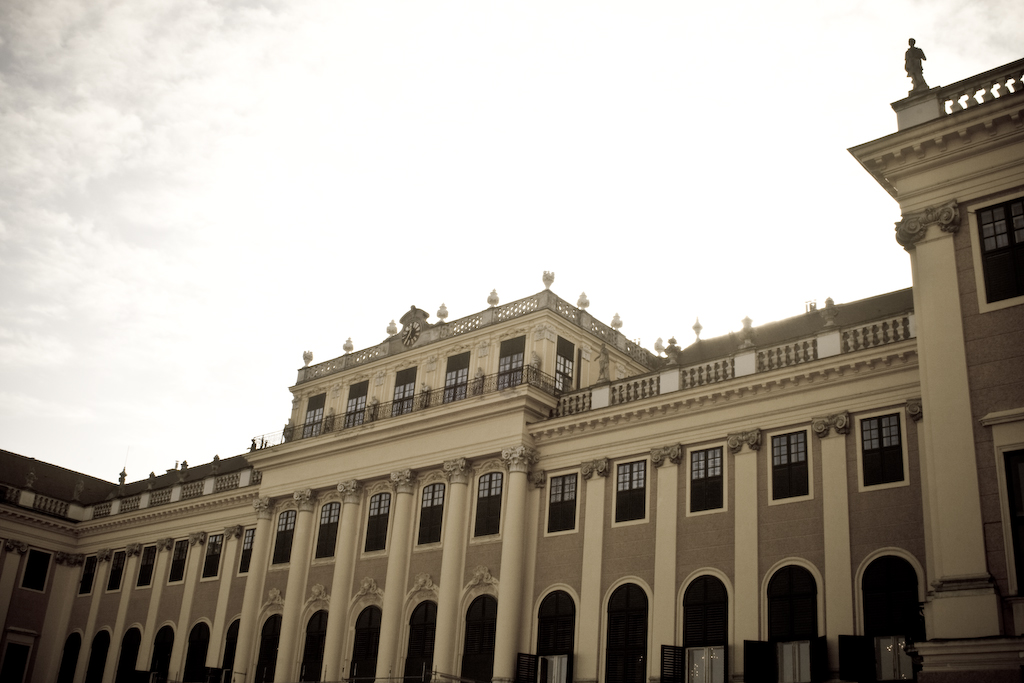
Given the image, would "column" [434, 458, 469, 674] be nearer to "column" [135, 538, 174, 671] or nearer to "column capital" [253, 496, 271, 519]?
"column capital" [253, 496, 271, 519]

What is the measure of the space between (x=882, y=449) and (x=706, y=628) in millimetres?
7433

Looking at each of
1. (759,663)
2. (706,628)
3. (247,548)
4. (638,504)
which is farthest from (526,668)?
(247,548)

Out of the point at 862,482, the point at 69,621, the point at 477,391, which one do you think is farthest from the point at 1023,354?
the point at 69,621

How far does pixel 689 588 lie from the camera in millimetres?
31016

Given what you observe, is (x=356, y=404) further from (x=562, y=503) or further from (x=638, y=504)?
(x=638, y=504)

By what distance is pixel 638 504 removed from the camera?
33.4 metres

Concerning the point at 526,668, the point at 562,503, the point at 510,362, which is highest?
the point at 510,362

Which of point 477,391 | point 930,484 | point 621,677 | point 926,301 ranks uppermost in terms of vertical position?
point 477,391

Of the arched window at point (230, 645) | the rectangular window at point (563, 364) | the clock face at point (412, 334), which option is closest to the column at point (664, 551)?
the rectangular window at point (563, 364)

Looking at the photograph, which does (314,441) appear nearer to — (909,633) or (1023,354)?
(909,633)

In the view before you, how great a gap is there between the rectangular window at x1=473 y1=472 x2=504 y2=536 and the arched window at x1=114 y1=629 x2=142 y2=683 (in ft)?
74.7

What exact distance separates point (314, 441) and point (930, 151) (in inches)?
1119

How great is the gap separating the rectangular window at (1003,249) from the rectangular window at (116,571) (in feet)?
151

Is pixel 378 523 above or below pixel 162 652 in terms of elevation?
above
